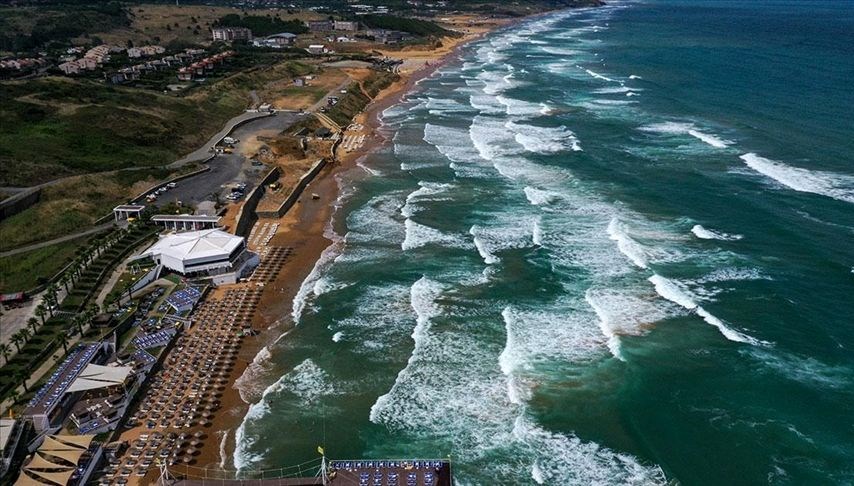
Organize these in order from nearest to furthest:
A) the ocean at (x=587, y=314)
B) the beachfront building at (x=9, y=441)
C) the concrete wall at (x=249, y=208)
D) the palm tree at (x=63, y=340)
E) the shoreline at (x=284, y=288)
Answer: the beachfront building at (x=9, y=441) < the ocean at (x=587, y=314) < the shoreline at (x=284, y=288) < the palm tree at (x=63, y=340) < the concrete wall at (x=249, y=208)

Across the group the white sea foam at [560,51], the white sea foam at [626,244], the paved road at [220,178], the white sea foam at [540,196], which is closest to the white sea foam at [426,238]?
the white sea foam at [540,196]

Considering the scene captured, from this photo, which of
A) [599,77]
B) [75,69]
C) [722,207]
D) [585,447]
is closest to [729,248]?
[722,207]

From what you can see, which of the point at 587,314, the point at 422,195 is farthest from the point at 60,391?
the point at 422,195

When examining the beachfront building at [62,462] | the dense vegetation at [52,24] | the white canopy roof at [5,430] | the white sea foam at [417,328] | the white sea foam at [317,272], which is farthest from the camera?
the dense vegetation at [52,24]

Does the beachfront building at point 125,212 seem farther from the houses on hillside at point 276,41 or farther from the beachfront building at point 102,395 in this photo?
the houses on hillside at point 276,41

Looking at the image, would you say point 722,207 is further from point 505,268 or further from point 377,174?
point 377,174

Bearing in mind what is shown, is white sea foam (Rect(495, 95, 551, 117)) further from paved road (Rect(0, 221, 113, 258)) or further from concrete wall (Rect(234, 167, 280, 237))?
paved road (Rect(0, 221, 113, 258))
